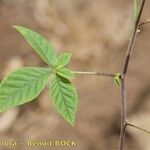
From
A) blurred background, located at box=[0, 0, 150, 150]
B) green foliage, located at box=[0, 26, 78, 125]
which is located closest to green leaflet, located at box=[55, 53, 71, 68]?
green foliage, located at box=[0, 26, 78, 125]

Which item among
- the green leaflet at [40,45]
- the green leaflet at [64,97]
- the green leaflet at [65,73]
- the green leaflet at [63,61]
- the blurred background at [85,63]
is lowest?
the green leaflet at [64,97]

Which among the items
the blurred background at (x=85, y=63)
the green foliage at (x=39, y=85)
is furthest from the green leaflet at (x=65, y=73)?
the blurred background at (x=85, y=63)

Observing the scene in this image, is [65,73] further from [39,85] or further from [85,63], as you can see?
[85,63]

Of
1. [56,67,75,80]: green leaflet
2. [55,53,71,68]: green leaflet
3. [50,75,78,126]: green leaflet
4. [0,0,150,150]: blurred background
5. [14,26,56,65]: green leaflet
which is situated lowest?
[50,75,78,126]: green leaflet

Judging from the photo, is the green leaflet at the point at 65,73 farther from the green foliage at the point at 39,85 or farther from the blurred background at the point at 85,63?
the blurred background at the point at 85,63

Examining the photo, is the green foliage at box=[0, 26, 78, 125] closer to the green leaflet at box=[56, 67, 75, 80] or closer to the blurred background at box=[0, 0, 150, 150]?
the green leaflet at box=[56, 67, 75, 80]
